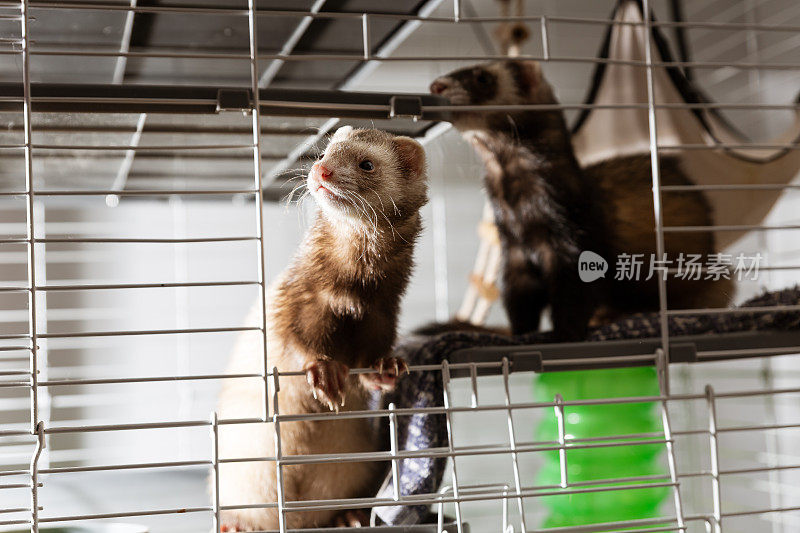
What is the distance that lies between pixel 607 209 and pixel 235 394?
50cm

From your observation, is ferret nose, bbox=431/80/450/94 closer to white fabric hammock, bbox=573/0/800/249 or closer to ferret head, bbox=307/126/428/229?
ferret head, bbox=307/126/428/229

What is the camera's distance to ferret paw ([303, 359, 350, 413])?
705 mm

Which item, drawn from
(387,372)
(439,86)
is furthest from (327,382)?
(439,86)

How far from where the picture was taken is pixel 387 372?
72cm

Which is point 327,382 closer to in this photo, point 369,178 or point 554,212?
point 369,178

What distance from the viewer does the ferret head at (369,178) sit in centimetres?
70

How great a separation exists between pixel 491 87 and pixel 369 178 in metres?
0.23

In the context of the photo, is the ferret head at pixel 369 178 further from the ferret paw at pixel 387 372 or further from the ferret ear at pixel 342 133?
the ferret paw at pixel 387 372

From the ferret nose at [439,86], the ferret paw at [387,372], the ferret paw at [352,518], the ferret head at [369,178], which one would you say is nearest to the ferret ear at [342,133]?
the ferret head at [369,178]

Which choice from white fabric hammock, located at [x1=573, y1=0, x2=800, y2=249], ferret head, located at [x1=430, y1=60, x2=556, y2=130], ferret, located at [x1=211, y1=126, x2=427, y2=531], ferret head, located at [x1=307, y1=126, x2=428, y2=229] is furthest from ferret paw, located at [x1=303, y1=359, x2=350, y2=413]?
white fabric hammock, located at [x1=573, y1=0, x2=800, y2=249]

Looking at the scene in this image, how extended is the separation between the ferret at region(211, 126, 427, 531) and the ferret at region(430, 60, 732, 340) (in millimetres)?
147

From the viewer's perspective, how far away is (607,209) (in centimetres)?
92

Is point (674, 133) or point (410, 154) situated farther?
point (674, 133)

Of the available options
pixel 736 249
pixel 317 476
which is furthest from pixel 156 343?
pixel 736 249
